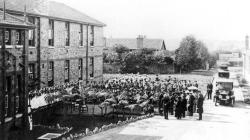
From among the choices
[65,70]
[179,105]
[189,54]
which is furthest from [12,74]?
[189,54]

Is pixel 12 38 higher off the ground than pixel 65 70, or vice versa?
pixel 12 38

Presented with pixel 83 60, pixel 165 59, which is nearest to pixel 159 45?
pixel 165 59

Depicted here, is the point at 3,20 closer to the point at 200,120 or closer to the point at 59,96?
the point at 59,96

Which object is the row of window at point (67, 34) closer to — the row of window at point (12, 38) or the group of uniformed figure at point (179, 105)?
the row of window at point (12, 38)

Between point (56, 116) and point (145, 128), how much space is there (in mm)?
6475

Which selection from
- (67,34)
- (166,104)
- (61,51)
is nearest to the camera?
(166,104)

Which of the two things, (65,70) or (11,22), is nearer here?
(11,22)

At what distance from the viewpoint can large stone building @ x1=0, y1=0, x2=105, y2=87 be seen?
2452 centimetres

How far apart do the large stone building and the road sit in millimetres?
7230

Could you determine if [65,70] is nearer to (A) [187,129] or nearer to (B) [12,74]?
(B) [12,74]

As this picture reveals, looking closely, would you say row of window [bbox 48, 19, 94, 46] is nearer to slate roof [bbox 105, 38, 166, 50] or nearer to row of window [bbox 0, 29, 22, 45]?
row of window [bbox 0, 29, 22, 45]

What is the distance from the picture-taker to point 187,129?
16.4 metres

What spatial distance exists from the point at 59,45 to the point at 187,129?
619 inches

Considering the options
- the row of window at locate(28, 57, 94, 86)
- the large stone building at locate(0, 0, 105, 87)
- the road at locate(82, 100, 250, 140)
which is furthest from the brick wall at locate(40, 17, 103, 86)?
the road at locate(82, 100, 250, 140)
